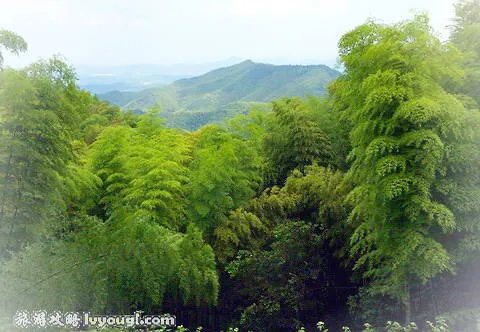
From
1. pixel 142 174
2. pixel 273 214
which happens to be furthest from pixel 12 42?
pixel 273 214

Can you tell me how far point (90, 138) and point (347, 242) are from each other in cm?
1031

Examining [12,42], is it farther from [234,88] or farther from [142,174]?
[234,88]

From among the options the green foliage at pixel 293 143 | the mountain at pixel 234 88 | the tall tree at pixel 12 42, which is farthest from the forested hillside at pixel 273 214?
the mountain at pixel 234 88

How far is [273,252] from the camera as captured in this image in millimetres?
9281

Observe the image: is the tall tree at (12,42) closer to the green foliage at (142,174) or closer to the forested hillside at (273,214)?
the forested hillside at (273,214)

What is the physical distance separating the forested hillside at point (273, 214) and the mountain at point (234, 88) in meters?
86.0

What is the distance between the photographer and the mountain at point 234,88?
105 m

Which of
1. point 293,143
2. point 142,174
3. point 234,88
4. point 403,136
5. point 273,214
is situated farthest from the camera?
point 234,88

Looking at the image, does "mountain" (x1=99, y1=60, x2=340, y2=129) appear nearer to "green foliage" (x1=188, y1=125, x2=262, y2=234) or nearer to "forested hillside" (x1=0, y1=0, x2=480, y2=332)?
"green foliage" (x1=188, y1=125, x2=262, y2=234)

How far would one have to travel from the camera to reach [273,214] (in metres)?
10.3

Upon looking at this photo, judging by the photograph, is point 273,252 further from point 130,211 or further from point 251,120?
point 251,120

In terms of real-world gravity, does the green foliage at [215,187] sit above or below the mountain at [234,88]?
below

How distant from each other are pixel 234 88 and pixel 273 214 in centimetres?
11962

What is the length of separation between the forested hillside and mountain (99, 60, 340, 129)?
86.0 m
